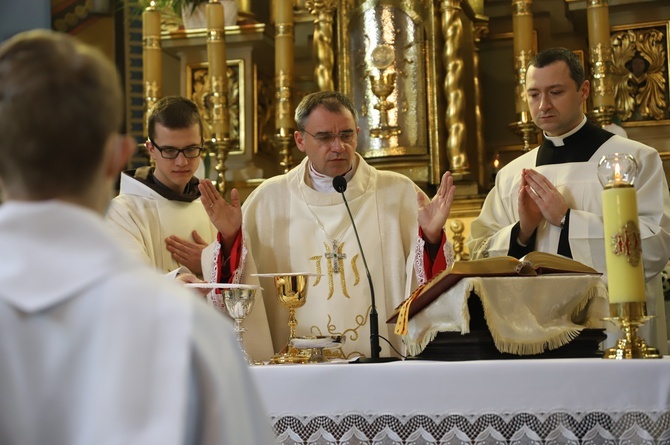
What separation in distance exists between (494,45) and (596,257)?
298 centimetres

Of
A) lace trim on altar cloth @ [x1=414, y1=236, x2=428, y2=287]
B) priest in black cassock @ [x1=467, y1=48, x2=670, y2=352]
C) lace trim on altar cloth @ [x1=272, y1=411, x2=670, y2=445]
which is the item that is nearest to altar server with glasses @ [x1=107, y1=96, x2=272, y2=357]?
lace trim on altar cloth @ [x1=414, y1=236, x2=428, y2=287]

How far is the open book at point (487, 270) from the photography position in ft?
9.69

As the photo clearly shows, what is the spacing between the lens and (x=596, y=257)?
13.7ft

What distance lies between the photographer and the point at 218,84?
6.16 metres

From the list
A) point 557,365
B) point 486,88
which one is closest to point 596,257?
point 557,365

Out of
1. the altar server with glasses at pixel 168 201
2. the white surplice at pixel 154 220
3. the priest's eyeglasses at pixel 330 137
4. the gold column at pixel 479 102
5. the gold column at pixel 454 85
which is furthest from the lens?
the gold column at pixel 479 102

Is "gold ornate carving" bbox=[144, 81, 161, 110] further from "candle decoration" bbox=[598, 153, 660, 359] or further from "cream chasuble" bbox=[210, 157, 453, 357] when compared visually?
"candle decoration" bbox=[598, 153, 660, 359]

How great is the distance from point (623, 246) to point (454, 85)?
3.44m

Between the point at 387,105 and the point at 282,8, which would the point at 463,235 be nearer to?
the point at 387,105

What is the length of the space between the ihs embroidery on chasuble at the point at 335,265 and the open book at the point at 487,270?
4.06 feet

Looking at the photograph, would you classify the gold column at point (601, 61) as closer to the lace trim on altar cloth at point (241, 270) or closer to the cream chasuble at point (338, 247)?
the cream chasuble at point (338, 247)

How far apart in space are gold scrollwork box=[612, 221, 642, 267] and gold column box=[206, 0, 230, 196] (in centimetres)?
366

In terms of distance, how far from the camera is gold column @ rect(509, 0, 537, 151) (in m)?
5.77

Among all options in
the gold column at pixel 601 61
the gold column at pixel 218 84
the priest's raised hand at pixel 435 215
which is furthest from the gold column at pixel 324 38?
the priest's raised hand at pixel 435 215
